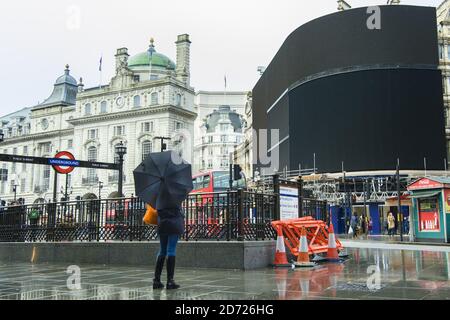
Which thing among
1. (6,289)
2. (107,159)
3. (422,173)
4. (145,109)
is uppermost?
(145,109)

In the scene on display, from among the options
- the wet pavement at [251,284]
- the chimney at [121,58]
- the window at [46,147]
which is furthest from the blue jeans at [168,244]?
the window at [46,147]

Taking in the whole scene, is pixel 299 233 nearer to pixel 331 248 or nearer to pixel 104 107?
pixel 331 248

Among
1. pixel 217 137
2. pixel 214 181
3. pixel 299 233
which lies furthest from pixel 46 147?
pixel 299 233

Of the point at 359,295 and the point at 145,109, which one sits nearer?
the point at 359,295

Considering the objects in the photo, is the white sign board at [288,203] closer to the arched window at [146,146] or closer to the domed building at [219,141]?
the arched window at [146,146]

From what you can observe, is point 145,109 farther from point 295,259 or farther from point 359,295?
point 359,295

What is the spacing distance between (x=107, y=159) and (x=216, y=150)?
47140mm

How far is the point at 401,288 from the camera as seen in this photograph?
732 cm

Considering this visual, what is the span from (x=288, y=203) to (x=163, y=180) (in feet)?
19.8

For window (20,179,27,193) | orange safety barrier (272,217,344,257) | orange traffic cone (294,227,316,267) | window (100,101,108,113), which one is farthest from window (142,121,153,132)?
orange traffic cone (294,227,316,267)

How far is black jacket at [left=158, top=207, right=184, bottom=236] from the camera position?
7309mm

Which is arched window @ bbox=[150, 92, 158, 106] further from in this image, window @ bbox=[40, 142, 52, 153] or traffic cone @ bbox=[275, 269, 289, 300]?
traffic cone @ bbox=[275, 269, 289, 300]

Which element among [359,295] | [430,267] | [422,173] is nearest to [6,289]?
[359,295]
